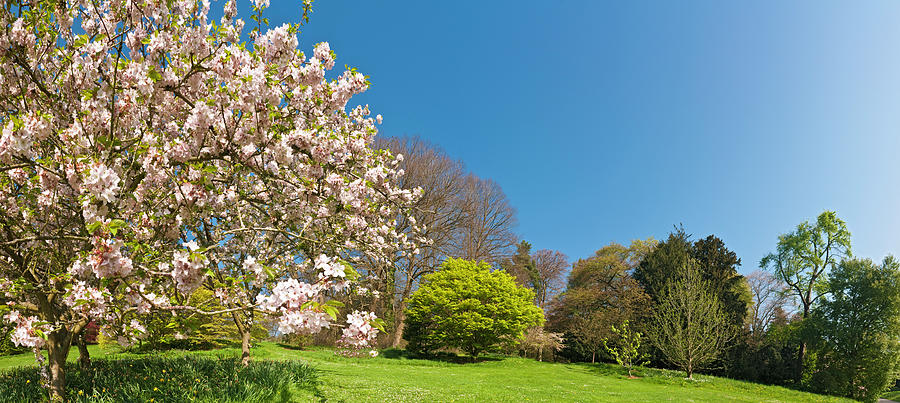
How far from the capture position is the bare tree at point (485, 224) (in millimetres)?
24688

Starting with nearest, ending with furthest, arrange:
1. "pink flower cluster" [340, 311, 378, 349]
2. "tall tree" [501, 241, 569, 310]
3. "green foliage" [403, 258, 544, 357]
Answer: "pink flower cluster" [340, 311, 378, 349] < "green foliage" [403, 258, 544, 357] < "tall tree" [501, 241, 569, 310]

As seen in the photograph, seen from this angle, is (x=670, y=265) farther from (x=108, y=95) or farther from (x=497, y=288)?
(x=108, y=95)

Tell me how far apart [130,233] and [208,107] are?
1091mm

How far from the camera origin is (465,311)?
19609mm

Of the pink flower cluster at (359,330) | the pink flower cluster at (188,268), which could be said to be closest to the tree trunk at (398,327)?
the pink flower cluster at (359,330)

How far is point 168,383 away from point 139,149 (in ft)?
13.8

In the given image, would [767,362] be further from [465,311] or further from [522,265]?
[465,311]

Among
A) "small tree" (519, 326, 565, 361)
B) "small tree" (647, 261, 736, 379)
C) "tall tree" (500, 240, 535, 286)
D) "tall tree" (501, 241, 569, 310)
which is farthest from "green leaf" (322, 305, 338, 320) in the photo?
"tall tree" (501, 241, 569, 310)

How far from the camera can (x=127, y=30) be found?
341 cm

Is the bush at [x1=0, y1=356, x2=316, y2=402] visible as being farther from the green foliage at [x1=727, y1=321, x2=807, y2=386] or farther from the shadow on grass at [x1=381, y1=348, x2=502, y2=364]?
the green foliage at [x1=727, y1=321, x2=807, y2=386]

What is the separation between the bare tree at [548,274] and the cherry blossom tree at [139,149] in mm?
30206

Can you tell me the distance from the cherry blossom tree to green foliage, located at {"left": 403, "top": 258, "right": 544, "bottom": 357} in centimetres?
1544

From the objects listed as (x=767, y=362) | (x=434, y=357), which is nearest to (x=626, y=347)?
(x=767, y=362)

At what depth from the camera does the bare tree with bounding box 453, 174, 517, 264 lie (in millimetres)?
24688
